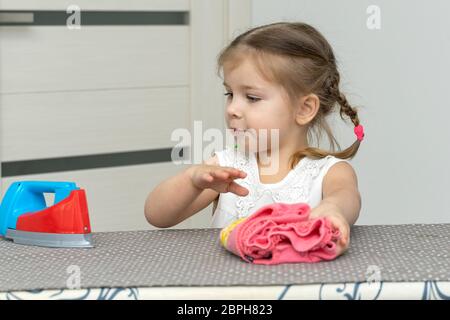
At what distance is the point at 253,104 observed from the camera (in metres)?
1.55

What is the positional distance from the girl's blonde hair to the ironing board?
0.40 meters

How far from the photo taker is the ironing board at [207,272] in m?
1.04

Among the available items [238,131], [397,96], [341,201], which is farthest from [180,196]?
[397,96]

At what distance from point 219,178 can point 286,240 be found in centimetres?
18

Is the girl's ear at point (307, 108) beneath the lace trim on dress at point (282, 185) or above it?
above

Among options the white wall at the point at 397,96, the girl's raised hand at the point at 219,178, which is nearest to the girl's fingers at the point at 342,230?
the girl's raised hand at the point at 219,178

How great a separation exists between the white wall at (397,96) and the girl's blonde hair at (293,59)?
104cm

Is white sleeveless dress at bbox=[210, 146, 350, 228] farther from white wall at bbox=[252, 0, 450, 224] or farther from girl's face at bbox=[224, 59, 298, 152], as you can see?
white wall at bbox=[252, 0, 450, 224]

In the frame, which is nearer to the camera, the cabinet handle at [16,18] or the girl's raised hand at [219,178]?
the girl's raised hand at [219,178]

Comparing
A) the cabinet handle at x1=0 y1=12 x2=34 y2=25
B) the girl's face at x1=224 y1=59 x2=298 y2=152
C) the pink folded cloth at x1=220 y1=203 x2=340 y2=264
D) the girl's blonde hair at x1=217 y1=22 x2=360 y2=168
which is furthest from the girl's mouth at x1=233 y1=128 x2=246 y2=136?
the cabinet handle at x1=0 y1=12 x2=34 y2=25

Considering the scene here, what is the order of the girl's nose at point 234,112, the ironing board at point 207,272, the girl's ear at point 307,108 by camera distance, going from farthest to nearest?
the girl's ear at point 307,108 → the girl's nose at point 234,112 → the ironing board at point 207,272

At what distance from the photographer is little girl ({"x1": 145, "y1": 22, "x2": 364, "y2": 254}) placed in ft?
5.07

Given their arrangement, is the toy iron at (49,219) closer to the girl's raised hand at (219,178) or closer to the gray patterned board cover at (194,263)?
the gray patterned board cover at (194,263)
